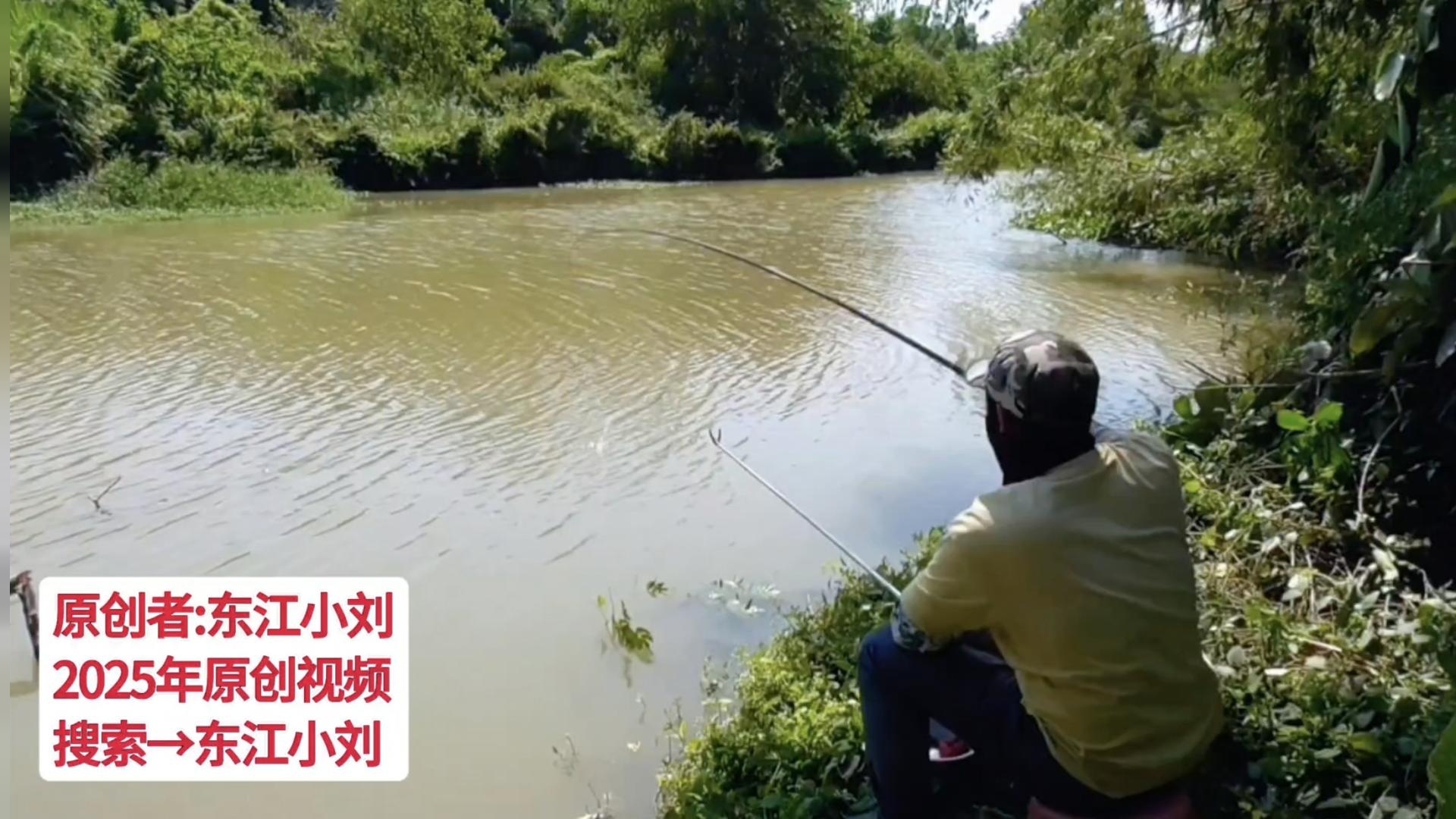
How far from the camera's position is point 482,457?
5.61 m

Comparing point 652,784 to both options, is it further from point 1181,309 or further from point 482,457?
point 1181,309

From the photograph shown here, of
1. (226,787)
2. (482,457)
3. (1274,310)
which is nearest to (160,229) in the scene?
(482,457)

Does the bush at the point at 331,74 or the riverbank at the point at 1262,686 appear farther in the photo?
the bush at the point at 331,74

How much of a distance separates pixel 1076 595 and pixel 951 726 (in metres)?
0.42

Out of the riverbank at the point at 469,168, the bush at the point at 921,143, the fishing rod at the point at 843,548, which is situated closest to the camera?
the fishing rod at the point at 843,548

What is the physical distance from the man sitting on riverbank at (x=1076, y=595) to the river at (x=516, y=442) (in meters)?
1.32

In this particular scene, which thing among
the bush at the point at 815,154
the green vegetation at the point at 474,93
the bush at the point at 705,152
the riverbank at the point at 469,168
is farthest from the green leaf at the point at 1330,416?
the bush at the point at 815,154

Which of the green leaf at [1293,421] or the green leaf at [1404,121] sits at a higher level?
the green leaf at [1404,121]

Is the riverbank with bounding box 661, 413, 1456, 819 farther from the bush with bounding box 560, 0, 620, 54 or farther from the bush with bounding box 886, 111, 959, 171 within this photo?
the bush with bounding box 560, 0, 620, 54

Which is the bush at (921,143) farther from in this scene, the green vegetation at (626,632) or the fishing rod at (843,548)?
the green vegetation at (626,632)

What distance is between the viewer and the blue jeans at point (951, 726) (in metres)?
1.97

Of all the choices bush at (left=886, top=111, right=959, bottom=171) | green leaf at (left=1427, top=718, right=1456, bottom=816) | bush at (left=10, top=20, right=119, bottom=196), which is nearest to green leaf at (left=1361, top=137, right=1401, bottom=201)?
green leaf at (left=1427, top=718, right=1456, bottom=816)

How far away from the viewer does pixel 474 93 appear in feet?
84.0

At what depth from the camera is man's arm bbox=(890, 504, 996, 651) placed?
1869 millimetres
